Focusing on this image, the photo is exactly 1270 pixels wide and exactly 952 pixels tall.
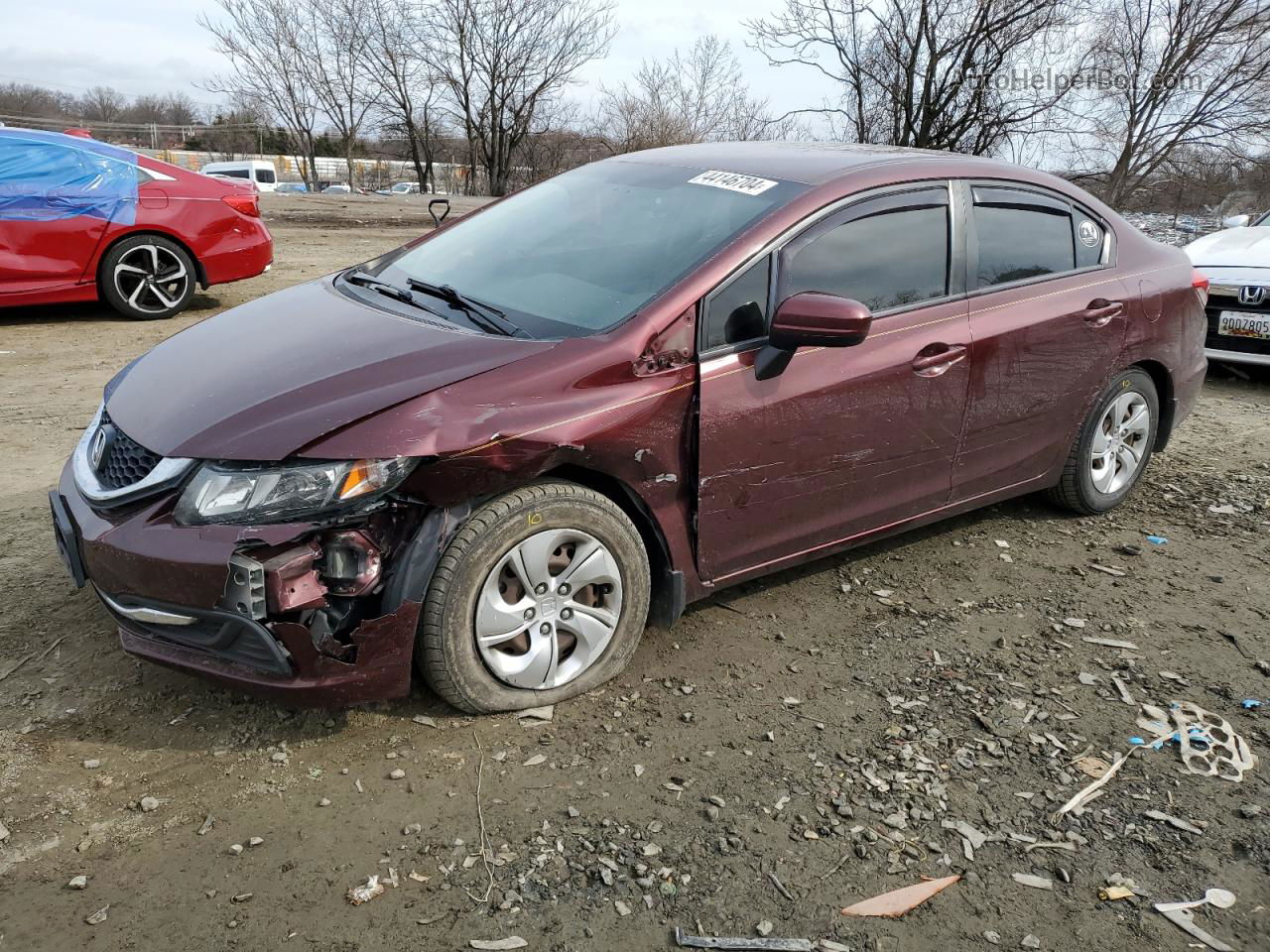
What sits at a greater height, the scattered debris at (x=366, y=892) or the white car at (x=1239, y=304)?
the white car at (x=1239, y=304)

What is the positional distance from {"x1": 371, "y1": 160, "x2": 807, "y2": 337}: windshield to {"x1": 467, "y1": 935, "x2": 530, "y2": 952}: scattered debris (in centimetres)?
171

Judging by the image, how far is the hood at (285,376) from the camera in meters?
2.76

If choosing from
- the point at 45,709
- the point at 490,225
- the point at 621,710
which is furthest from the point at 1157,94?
the point at 45,709

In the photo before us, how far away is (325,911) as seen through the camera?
2318 millimetres

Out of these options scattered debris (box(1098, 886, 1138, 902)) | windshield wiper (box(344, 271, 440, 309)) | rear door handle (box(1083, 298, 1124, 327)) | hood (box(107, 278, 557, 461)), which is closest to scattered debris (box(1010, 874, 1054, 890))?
scattered debris (box(1098, 886, 1138, 902))

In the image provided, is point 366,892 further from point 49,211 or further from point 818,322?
point 49,211

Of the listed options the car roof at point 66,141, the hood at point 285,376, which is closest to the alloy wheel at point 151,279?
the car roof at point 66,141

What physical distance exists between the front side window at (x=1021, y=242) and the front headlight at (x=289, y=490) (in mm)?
2514

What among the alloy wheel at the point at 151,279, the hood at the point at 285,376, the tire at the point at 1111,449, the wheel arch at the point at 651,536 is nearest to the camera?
the hood at the point at 285,376

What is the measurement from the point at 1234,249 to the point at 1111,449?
443cm

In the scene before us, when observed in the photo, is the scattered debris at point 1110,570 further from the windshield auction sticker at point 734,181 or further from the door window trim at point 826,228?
the windshield auction sticker at point 734,181

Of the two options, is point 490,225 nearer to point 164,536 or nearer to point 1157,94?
point 164,536

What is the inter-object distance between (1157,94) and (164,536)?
17.1 meters

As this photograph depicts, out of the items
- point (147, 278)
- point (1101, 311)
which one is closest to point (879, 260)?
point (1101, 311)
